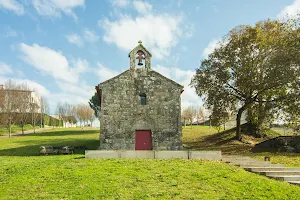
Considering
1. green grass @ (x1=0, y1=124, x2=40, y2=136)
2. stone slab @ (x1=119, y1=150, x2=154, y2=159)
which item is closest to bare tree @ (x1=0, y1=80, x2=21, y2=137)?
green grass @ (x1=0, y1=124, x2=40, y2=136)

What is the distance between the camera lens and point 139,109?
2181 centimetres

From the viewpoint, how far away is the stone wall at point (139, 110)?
2148 centimetres

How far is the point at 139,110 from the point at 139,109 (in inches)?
3.4

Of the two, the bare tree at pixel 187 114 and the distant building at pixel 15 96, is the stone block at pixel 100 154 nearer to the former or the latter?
the distant building at pixel 15 96

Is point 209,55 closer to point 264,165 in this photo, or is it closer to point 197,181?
point 264,165

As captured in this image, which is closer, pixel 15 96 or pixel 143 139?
pixel 143 139

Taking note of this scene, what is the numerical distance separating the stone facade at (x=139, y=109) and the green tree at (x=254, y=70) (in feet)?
25.1

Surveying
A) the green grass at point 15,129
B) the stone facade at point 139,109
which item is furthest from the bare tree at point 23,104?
the stone facade at point 139,109

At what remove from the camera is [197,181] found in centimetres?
1128

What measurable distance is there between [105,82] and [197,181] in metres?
13.4

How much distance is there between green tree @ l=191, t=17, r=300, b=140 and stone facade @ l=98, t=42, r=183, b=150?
765 cm

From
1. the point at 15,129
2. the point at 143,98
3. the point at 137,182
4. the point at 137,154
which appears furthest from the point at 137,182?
the point at 15,129

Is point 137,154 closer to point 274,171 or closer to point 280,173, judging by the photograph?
point 274,171

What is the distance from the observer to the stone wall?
2148 cm
